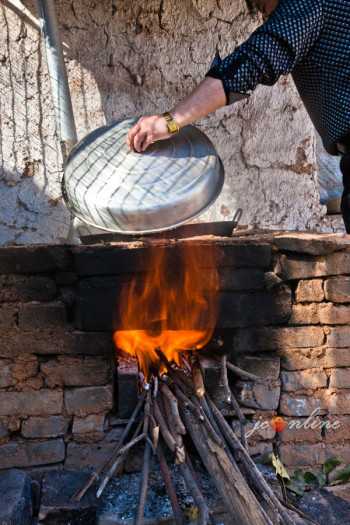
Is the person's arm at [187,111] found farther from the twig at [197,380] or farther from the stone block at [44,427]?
the stone block at [44,427]

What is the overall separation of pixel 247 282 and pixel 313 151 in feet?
7.22

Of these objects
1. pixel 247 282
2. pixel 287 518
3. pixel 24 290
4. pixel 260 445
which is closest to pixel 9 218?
pixel 24 290

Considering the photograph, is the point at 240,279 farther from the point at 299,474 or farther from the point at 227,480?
the point at 299,474

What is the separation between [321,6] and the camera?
6.85ft

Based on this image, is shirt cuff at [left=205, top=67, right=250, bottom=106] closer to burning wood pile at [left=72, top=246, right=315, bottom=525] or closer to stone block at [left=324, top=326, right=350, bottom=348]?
burning wood pile at [left=72, top=246, right=315, bottom=525]

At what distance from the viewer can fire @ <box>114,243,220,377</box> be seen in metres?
2.20

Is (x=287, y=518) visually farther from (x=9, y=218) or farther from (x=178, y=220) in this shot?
(x=9, y=218)

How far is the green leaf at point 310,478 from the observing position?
2.36 m

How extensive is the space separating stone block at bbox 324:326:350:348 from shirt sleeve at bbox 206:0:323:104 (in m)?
1.26

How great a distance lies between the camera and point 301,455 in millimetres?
2414

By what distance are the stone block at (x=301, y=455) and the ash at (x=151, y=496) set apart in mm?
460

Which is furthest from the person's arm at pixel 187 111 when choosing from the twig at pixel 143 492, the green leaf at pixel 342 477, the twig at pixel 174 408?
the green leaf at pixel 342 477

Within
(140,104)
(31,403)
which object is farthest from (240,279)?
(140,104)

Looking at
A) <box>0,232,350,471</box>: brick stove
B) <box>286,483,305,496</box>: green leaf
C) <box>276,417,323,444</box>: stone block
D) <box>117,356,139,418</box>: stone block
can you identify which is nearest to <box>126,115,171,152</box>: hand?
<box>0,232,350,471</box>: brick stove
